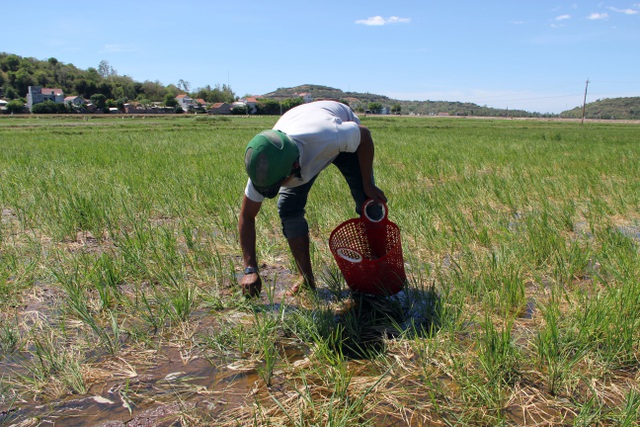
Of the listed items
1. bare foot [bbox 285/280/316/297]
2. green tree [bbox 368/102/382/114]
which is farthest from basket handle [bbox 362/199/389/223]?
green tree [bbox 368/102/382/114]

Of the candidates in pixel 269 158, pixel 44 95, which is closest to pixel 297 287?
pixel 269 158

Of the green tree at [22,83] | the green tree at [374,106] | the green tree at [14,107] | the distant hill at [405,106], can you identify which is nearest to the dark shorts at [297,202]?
the green tree at [14,107]

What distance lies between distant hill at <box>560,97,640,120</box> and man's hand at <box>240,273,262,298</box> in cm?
11044

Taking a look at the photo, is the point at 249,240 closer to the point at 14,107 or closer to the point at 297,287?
the point at 297,287

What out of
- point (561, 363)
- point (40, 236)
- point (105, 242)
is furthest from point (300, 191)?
point (40, 236)

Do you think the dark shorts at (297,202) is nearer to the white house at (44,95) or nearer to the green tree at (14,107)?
the green tree at (14,107)

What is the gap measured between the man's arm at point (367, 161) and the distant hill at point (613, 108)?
361 ft

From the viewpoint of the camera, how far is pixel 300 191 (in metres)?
2.17

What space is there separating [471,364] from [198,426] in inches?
35.0

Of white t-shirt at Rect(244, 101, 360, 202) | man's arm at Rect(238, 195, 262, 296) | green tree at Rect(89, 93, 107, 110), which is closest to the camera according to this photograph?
white t-shirt at Rect(244, 101, 360, 202)

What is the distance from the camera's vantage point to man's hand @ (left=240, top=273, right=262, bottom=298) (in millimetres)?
1963

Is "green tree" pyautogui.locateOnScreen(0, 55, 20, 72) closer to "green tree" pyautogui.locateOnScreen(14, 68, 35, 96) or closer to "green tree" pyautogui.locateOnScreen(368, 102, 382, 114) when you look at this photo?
"green tree" pyautogui.locateOnScreen(14, 68, 35, 96)

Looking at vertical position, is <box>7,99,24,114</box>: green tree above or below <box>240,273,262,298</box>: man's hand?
above

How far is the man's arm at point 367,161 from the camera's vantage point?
2053 millimetres
